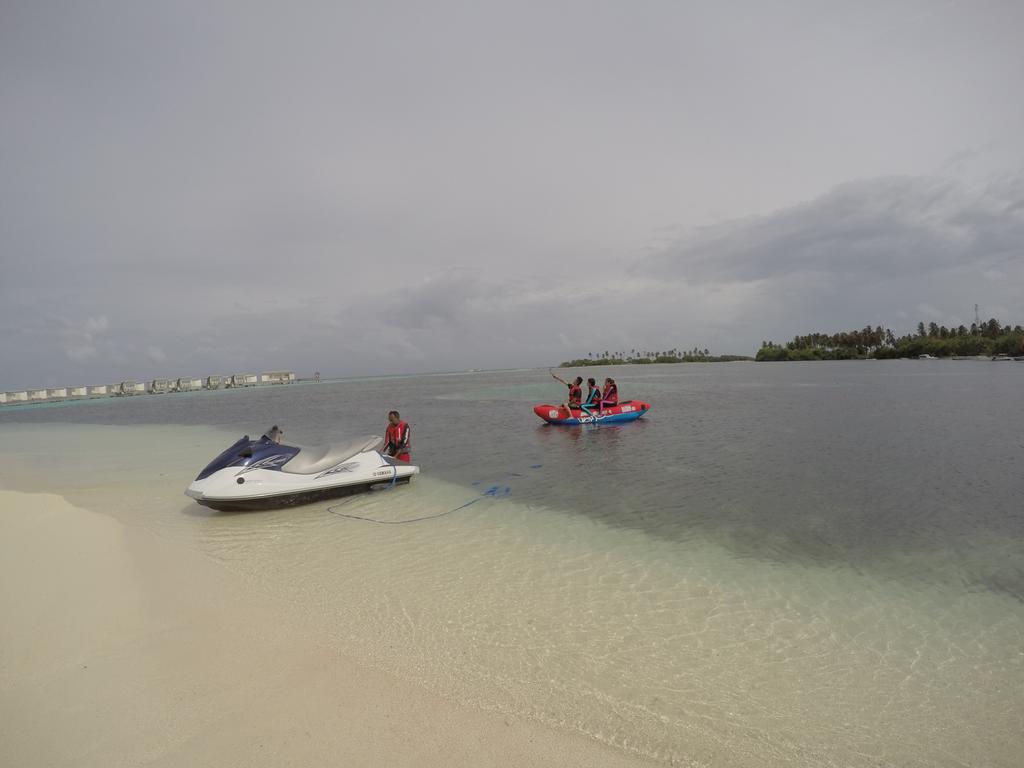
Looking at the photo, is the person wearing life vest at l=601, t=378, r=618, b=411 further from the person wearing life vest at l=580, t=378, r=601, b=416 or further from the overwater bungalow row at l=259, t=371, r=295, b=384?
the overwater bungalow row at l=259, t=371, r=295, b=384

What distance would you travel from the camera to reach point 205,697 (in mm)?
3502

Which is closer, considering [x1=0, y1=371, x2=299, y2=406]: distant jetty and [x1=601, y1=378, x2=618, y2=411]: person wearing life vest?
[x1=601, y1=378, x2=618, y2=411]: person wearing life vest

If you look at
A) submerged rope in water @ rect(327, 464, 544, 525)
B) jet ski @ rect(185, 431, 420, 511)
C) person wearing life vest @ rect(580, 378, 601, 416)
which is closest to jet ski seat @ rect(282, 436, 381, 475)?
jet ski @ rect(185, 431, 420, 511)

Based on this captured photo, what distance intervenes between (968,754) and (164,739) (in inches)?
198

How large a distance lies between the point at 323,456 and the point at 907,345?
15006cm

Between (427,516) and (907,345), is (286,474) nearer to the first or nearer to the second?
(427,516)

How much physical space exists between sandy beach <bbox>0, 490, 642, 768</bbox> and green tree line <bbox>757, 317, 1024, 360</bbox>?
13199 cm

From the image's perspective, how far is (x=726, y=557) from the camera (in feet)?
21.4

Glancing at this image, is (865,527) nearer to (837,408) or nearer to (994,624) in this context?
(994,624)

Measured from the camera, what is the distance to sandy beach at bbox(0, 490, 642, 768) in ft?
9.82

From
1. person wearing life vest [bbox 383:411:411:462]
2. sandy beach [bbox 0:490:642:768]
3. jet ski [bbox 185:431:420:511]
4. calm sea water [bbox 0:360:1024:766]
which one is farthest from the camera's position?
person wearing life vest [bbox 383:411:411:462]

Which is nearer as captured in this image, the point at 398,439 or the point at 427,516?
the point at 427,516

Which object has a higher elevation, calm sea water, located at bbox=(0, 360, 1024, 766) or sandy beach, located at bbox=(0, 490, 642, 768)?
sandy beach, located at bbox=(0, 490, 642, 768)

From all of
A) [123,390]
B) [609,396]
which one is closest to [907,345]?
[609,396]
